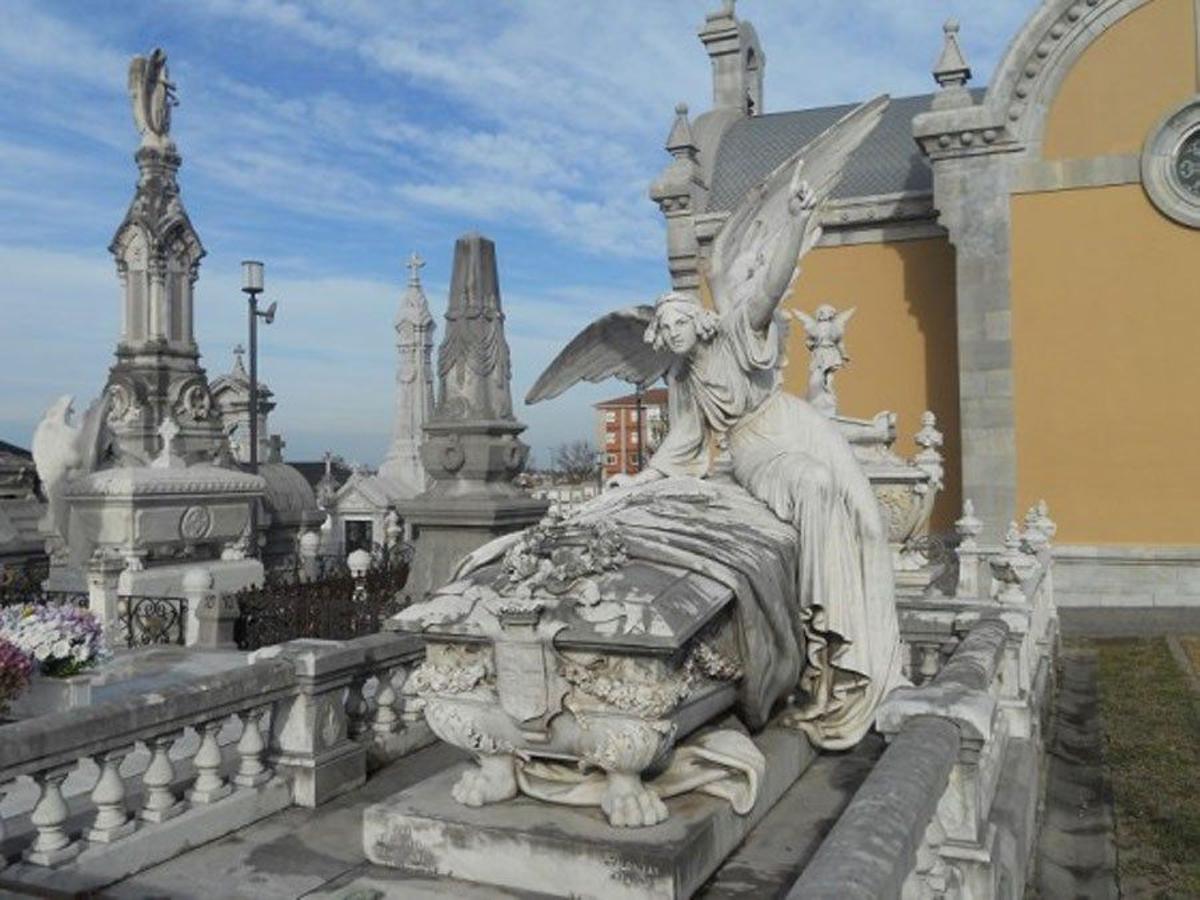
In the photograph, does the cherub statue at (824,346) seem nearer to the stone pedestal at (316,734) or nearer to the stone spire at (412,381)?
the stone pedestal at (316,734)

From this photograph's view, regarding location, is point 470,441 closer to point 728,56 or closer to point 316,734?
point 316,734

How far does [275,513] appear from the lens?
18391 mm

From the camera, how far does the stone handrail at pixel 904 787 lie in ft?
7.67

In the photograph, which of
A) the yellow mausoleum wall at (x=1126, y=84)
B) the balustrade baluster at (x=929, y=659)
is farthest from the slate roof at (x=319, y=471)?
the balustrade baluster at (x=929, y=659)

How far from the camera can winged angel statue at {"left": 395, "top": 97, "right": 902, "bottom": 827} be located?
3.56 metres

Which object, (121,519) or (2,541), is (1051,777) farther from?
(2,541)

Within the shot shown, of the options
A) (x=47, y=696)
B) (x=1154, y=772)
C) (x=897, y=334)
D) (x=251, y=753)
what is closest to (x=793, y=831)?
(x=251, y=753)

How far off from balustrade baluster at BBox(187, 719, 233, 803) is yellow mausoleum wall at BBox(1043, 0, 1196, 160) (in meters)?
15.2

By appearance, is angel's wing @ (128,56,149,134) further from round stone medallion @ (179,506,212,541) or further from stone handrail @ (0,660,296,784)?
stone handrail @ (0,660,296,784)

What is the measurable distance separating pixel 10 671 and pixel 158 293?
15.4 m

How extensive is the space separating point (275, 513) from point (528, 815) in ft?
51.3

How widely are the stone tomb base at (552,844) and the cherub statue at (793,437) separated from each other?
0.93 meters

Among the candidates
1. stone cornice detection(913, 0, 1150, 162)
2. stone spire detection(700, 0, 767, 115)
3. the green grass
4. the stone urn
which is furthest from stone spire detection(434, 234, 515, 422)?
stone spire detection(700, 0, 767, 115)

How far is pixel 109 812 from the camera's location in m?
4.21
